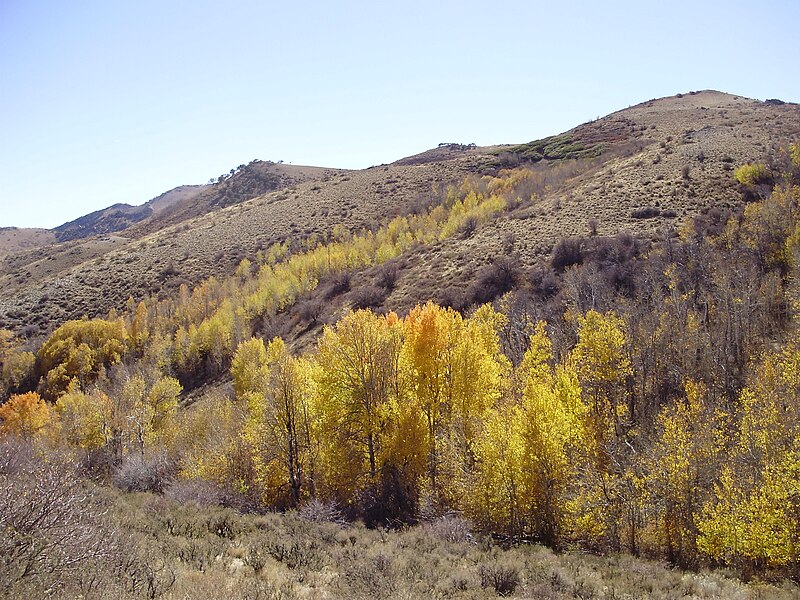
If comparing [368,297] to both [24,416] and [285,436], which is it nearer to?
[285,436]

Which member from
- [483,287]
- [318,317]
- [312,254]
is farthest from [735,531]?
[312,254]

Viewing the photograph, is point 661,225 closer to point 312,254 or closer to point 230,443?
point 230,443

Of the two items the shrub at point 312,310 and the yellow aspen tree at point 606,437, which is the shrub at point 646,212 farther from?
the shrub at point 312,310

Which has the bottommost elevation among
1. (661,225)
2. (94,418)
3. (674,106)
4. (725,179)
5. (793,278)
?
(94,418)

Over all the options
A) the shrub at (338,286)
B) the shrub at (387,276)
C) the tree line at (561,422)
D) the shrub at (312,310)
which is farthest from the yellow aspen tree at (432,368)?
the shrub at (338,286)

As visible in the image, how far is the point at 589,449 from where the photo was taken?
2559cm

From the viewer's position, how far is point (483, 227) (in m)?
75.4

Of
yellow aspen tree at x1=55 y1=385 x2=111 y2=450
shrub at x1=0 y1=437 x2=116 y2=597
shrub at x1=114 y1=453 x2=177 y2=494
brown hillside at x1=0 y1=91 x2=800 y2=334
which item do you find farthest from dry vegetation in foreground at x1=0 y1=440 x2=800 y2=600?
brown hillside at x1=0 y1=91 x2=800 y2=334

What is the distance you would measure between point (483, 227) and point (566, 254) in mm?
21265

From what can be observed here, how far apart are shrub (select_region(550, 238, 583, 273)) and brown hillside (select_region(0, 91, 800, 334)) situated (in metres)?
2.54

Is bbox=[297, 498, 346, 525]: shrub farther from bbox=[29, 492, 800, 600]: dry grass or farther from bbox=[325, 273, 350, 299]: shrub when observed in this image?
bbox=[325, 273, 350, 299]: shrub

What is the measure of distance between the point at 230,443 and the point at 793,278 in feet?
156

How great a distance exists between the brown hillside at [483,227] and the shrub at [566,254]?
254cm

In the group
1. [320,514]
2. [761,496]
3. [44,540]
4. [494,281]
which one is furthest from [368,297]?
[44,540]
